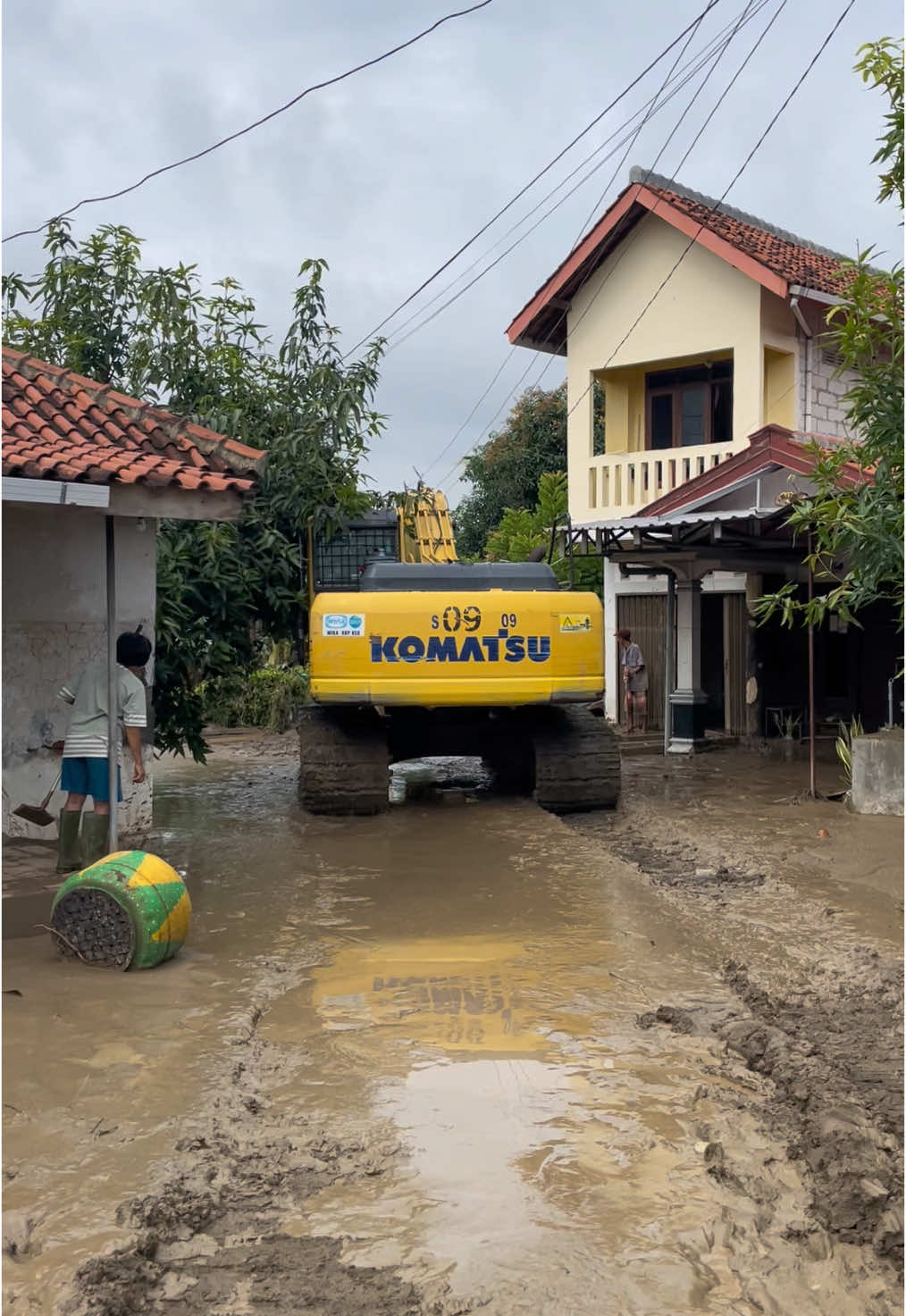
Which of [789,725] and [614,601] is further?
[614,601]

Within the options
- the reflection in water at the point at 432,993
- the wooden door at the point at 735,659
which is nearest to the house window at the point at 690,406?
the wooden door at the point at 735,659

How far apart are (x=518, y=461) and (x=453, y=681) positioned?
2335 centimetres

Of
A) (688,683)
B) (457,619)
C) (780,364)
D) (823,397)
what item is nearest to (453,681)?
(457,619)

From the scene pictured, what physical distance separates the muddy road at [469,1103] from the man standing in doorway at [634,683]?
31.3 ft

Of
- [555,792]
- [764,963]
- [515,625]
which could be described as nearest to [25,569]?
[515,625]

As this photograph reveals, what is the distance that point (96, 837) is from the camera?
316 inches

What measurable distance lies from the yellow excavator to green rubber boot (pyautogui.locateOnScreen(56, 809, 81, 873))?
2.65 meters

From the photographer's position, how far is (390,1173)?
409 centimetres

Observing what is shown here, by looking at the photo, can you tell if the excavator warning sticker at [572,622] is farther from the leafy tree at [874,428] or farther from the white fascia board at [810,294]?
the white fascia board at [810,294]

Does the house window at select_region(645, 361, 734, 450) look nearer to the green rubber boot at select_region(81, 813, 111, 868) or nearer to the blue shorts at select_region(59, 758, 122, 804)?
the blue shorts at select_region(59, 758, 122, 804)

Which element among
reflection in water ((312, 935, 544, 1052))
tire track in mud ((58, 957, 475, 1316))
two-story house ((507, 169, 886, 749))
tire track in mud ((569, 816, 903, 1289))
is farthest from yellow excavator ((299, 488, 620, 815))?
tire track in mud ((58, 957, 475, 1316))

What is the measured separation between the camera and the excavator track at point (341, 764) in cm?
1089

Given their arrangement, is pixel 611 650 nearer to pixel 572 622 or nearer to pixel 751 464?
pixel 751 464

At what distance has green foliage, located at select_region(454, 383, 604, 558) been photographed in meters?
32.5
